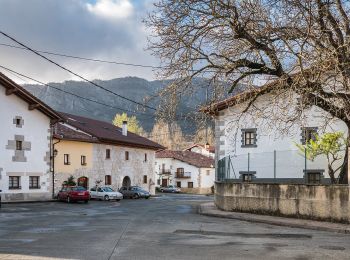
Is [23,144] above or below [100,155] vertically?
above

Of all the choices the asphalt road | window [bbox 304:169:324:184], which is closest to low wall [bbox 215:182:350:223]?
window [bbox 304:169:324:184]

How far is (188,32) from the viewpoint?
1867cm

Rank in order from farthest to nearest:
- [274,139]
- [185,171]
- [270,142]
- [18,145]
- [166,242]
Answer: [185,171] < [18,145] < [270,142] < [274,139] < [166,242]

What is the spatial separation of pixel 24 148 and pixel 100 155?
44.9ft

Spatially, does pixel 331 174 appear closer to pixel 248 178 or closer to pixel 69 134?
pixel 248 178

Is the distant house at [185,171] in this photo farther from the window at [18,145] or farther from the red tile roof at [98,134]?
the window at [18,145]

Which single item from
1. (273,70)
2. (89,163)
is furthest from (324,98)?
(89,163)

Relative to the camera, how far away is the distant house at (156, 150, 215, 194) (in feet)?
300

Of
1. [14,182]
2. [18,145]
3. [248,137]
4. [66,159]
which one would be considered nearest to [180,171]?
[66,159]

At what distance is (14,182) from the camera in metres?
41.4

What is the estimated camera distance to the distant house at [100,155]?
49906mm

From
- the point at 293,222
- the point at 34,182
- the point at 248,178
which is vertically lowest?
the point at 293,222

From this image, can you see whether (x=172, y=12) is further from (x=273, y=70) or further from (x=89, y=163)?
(x=89, y=163)

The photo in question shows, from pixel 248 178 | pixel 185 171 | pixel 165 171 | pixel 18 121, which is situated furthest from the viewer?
pixel 165 171
